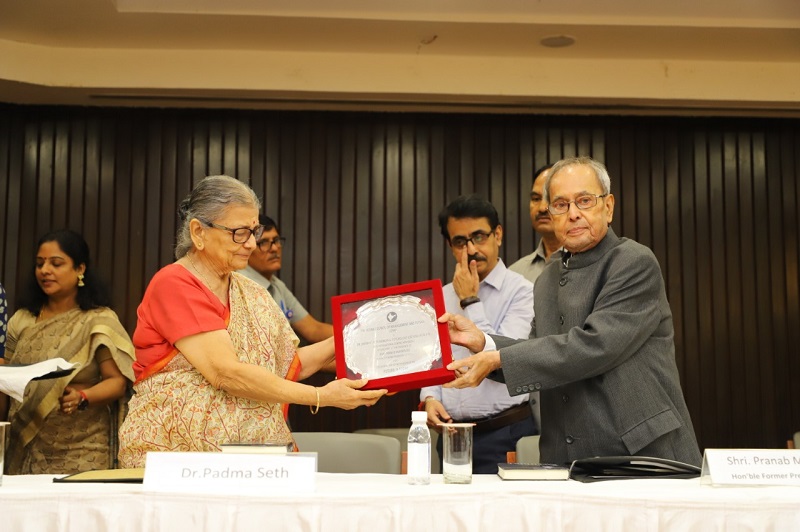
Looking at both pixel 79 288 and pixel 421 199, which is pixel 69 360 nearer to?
pixel 79 288

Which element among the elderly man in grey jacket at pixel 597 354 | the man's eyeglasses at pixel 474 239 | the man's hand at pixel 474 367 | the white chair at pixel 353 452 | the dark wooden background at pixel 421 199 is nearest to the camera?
the elderly man in grey jacket at pixel 597 354

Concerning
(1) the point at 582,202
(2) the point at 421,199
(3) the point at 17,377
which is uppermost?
(2) the point at 421,199

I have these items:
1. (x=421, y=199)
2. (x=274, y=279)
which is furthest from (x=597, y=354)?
(x=421, y=199)

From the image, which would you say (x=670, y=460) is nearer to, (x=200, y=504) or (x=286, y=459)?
(x=286, y=459)

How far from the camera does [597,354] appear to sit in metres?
2.22

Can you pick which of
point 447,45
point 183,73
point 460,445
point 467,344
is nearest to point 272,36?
point 183,73

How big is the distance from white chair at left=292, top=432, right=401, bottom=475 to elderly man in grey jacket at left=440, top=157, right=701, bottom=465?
56 centimetres

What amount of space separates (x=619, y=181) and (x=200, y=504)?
4124 millimetres

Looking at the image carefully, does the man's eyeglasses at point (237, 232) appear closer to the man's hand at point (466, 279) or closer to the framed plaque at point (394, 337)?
the framed plaque at point (394, 337)

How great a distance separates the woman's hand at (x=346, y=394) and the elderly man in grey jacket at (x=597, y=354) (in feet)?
0.78

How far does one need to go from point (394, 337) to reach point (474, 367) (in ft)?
0.80

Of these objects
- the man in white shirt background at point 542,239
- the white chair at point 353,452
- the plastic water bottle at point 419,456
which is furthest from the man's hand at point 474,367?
the man in white shirt background at point 542,239

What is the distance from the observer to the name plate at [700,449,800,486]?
1871 millimetres

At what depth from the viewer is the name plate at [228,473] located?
5.66 feet
